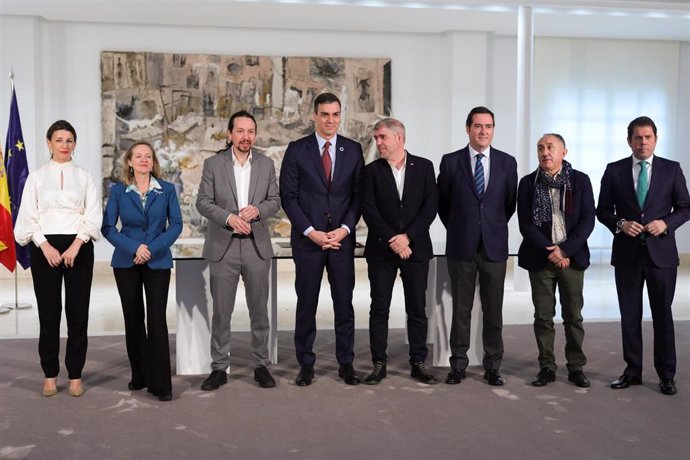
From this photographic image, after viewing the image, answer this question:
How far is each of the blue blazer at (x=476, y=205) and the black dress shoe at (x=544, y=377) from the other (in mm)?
741

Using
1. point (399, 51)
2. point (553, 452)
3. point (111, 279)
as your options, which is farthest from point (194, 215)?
point (553, 452)

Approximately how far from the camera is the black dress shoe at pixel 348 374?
490 cm

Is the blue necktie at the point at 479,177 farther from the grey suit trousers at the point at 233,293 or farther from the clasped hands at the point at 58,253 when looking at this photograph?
the clasped hands at the point at 58,253

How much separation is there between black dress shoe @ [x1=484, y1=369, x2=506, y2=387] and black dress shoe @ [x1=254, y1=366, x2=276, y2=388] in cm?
133

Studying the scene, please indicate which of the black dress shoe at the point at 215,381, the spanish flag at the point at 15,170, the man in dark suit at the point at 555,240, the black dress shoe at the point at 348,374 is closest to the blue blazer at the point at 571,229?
the man in dark suit at the point at 555,240

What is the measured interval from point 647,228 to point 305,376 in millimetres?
2215

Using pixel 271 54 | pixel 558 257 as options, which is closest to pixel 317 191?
pixel 558 257

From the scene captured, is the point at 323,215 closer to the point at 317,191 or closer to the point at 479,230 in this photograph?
the point at 317,191

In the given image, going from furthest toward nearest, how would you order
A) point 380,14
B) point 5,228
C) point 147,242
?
point 380,14 < point 5,228 < point 147,242

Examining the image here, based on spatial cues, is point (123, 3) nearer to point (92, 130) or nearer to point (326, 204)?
point (92, 130)

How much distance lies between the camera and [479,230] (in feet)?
16.0

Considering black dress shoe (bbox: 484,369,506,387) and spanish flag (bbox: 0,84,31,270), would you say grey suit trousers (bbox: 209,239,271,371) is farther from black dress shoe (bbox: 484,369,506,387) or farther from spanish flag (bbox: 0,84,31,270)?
spanish flag (bbox: 0,84,31,270)

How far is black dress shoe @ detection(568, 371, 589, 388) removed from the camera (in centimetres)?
484

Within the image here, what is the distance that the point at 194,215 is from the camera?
34.5 ft
